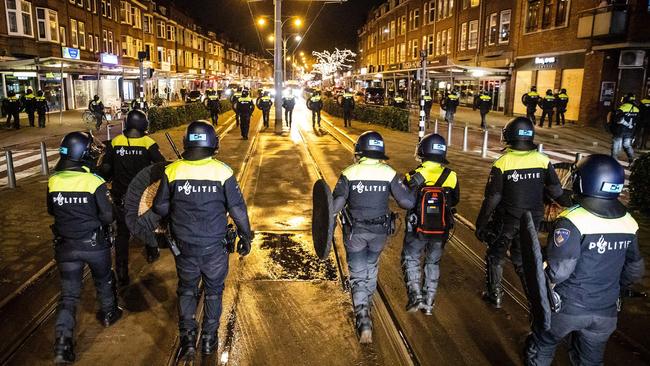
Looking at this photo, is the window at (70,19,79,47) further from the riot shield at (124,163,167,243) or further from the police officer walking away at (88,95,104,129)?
the riot shield at (124,163,167,243)

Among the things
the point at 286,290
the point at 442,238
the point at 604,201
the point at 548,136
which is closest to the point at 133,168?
the point at 286,290

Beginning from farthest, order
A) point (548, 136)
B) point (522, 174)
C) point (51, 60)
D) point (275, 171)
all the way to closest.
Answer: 1. point (51, 60)
2. point (548, 136)
3. point (275, 171)
4. point (522, 174)

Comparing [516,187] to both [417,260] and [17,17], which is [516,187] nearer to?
[417,260]

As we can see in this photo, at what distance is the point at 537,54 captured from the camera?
2928 centimetres

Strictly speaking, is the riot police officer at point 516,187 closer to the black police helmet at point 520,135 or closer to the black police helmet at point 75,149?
the black police helmet at point 520,135

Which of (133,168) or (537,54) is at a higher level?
(537,54)

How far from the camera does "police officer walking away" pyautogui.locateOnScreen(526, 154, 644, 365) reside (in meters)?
3.11

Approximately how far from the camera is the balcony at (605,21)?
21.2m

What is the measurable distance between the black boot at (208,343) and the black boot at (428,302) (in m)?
2.10

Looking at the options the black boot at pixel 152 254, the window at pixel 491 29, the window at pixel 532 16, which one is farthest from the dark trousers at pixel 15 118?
the window at pixel 491 29

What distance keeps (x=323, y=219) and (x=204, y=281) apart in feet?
3.79

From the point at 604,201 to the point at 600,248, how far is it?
0.98ft

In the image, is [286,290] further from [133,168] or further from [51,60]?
[51,60]

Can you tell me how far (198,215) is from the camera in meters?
4.03
